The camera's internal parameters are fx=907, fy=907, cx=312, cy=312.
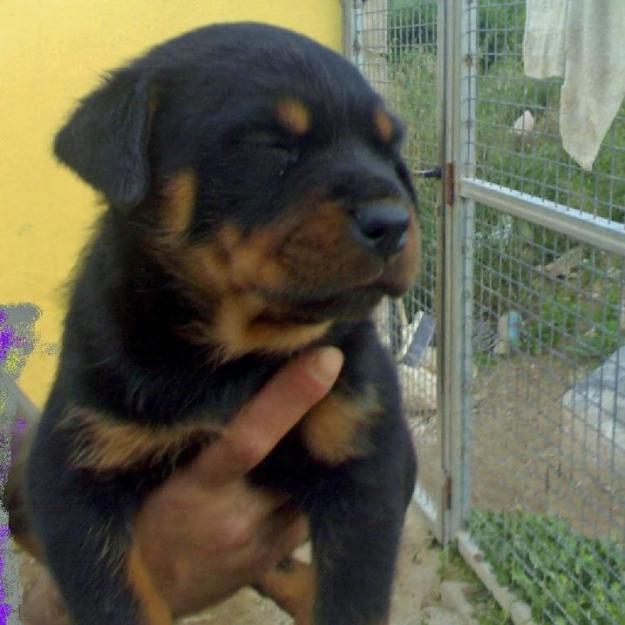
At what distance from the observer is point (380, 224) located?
1.35m

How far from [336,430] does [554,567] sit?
4.41 feet

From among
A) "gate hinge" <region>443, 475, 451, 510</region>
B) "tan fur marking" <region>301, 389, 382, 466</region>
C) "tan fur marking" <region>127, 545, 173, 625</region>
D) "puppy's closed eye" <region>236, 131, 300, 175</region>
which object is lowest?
"gate hinge" <region>443, 475, 451, 510</region>

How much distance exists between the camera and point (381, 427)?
1.77 meters

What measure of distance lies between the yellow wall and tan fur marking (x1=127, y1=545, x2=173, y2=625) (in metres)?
2.16

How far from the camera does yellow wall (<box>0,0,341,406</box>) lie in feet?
12.4

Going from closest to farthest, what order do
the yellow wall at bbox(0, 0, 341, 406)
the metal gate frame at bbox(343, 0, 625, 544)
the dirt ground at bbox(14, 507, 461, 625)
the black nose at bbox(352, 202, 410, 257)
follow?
the black nose at bbox(352, 202, 410, 257)
the metal gate frame at bbox(343, 0, 625, 544)
the dirt ground at bbox(14, 507, 461, 625)
the yellow wall at bbox(0, 0, 341, 406)

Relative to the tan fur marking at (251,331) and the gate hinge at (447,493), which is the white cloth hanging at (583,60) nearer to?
the tan fur marking at (251,331)

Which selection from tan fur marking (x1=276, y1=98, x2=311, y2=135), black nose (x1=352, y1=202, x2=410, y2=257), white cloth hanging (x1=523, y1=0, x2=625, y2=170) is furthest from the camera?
white cloth hanging (x1=523, y1=0, x2=625, y2=170)

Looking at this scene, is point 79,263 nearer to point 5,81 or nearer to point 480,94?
point 480,94

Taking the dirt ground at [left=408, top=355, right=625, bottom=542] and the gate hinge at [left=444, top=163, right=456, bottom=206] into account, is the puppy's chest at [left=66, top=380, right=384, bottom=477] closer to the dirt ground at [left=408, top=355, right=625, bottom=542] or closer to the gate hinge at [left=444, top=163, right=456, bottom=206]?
the dirt ground at [left=408, top=355, right=625, bottom=542]

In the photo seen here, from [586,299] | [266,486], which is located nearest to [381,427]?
[266,486]

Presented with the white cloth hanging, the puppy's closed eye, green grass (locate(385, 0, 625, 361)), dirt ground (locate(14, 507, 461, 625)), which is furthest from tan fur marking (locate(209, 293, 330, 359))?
dirt ground (locate(14, 507, 461, 625))

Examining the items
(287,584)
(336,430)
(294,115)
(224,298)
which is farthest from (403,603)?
(294,115)

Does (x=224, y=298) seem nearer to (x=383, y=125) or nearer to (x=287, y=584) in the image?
(x=383, y=125)
